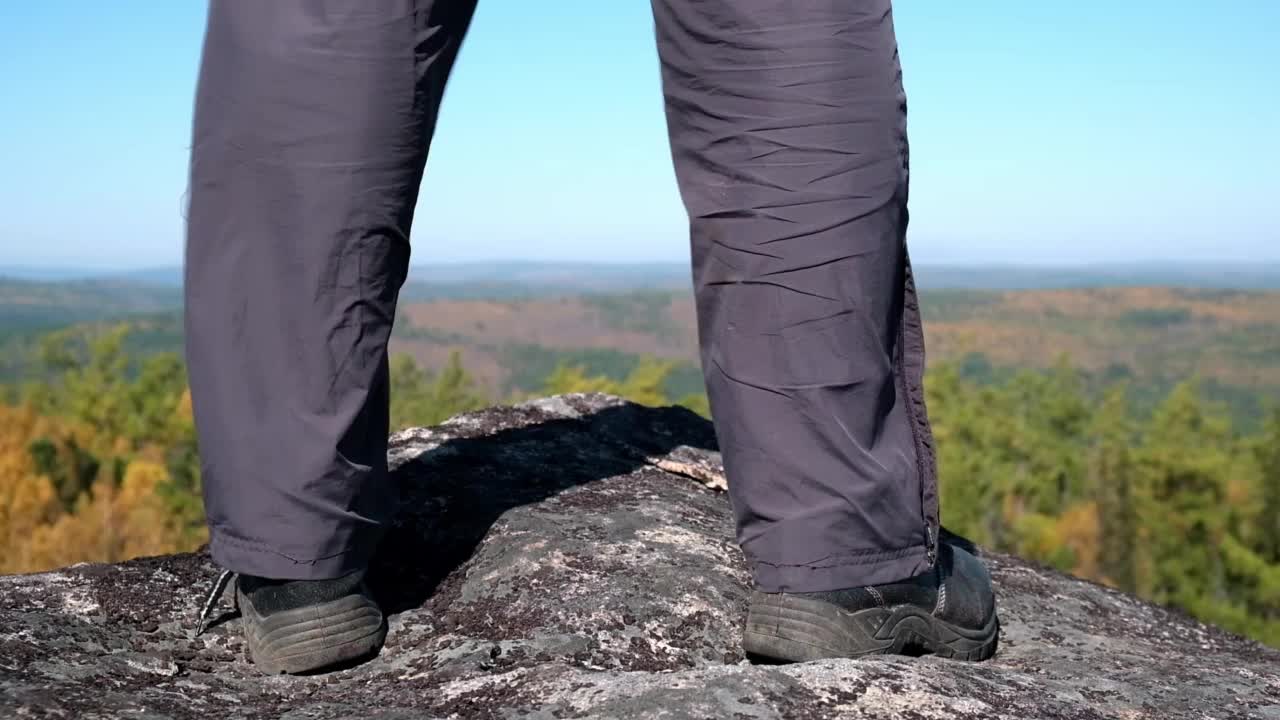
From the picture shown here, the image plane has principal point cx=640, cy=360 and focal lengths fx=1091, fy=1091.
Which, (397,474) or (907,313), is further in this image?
(397,474)

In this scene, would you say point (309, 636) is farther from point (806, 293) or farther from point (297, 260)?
point (806, 293)

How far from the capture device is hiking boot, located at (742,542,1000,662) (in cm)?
153

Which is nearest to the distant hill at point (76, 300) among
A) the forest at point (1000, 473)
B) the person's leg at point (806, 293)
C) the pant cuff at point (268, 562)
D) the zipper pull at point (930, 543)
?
the forest at point (1000, 473)

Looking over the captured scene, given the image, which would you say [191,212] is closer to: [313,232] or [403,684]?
[313,232]

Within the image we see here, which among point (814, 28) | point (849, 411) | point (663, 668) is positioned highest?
point (814, 28)

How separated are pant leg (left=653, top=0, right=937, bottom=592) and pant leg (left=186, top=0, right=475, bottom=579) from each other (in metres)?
0.44

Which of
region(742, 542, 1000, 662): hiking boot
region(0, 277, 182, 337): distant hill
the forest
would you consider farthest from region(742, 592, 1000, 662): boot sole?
region(0, 277, 182, 337): distant hill

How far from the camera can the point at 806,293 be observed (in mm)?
1510

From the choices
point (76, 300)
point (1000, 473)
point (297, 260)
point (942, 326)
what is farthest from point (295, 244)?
point (76, 300)

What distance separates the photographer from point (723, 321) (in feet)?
5.16

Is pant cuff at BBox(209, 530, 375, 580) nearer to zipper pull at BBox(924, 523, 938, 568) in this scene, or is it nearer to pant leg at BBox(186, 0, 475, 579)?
pant leg at BBox(186, 0, 475, 579)

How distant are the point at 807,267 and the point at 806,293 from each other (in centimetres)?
4

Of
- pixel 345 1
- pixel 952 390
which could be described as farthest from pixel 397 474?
pixel 952 390

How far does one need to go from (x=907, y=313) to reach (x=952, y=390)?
110 ft
